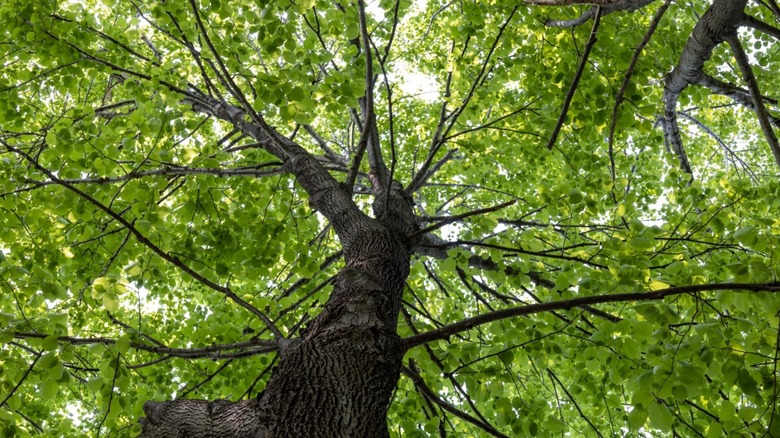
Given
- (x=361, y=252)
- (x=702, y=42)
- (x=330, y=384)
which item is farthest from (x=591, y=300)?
(x=702, y=42)

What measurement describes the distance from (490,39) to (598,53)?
3.35 feet

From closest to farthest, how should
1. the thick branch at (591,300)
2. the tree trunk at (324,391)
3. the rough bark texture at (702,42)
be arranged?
the thick branch at (591,300) → the tree trunk at (324,391) → the rough bark texture at (702,42)

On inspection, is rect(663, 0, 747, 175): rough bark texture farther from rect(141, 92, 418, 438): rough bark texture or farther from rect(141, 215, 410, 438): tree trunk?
rect(141, 215, 410, 438): tree trunk

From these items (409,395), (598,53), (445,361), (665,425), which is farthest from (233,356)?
(598,53)

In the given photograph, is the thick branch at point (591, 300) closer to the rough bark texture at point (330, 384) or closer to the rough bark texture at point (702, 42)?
the rough bark texture at point (330, 384)

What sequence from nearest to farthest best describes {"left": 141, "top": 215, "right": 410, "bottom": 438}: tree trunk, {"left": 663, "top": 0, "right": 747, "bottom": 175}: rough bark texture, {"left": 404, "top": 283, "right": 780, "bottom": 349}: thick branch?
{"left": 404, "top": 283, "right": 780, "bottom": 349}: thick branch → {"left": 141, "top": 215, "right": 410, "bottom": 438}: tree trunk → {"left": 663, "top": 0, "right": 747, "bottom": 175}: rough bark texture

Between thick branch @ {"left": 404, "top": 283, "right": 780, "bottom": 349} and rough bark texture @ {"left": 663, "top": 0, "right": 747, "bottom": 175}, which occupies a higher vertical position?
rough bark texture @ {"left": 663, "top": 0, "right": 747, "bottom": 175}

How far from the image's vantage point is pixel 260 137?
15.1 ft

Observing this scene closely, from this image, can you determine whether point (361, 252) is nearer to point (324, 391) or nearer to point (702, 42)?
point (324, 391)

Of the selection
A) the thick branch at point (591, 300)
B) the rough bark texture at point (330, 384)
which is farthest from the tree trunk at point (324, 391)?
the thick branch at point (591, 300)

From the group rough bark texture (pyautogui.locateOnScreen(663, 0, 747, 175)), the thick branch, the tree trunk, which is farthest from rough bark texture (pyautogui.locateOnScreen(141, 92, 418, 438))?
rough bark texture (pyautogui.locateOnScreen(663, 0, 747, 175))

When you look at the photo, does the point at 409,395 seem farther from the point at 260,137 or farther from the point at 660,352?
the point at 260,137

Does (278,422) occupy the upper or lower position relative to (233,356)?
lower

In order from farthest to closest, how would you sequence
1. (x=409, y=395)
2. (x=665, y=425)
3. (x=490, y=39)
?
(x=490, y=39) → (x=409, y=395) → (x=665, y=425)
